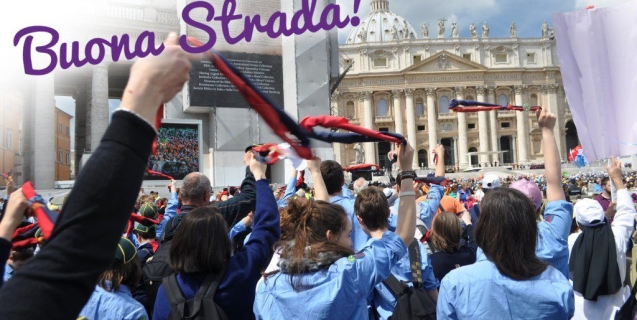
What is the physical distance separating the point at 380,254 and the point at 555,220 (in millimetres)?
1274

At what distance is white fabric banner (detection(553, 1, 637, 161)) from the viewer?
11.7ft

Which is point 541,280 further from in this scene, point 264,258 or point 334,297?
point 264,258

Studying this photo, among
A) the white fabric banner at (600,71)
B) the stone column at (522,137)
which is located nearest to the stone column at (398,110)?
the stone column at (522,137)

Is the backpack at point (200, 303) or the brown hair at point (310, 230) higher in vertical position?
the brown hair at point (310, 230)

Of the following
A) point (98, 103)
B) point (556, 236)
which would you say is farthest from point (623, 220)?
point (98, 103)

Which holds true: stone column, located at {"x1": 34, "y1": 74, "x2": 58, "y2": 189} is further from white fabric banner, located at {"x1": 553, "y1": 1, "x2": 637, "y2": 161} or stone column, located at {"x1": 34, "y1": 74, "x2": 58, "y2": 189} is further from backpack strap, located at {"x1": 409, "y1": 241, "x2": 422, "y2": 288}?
white fabric banner, located at {"x1": 553, "y1": 1, "x2": 637, "y2": 161}

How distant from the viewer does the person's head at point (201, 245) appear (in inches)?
93.7

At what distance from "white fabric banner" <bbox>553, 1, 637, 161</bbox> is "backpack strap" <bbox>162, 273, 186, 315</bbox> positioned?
118 inches

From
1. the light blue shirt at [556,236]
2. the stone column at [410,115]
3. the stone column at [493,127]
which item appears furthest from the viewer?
the stone column at [493,127]

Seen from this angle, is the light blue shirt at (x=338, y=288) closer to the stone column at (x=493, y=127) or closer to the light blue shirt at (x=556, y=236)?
the light blue shirt at (x=556, y=236)

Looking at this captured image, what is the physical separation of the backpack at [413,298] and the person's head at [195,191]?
1710 mm

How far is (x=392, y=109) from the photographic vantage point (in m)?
69.4

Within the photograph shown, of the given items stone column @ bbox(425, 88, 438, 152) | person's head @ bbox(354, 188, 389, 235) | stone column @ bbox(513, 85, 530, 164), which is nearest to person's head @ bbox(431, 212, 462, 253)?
person's head @ bbox(354, 188, 389, 235)

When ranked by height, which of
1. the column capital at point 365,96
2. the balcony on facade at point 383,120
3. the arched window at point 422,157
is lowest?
the arched window at point 422,157
